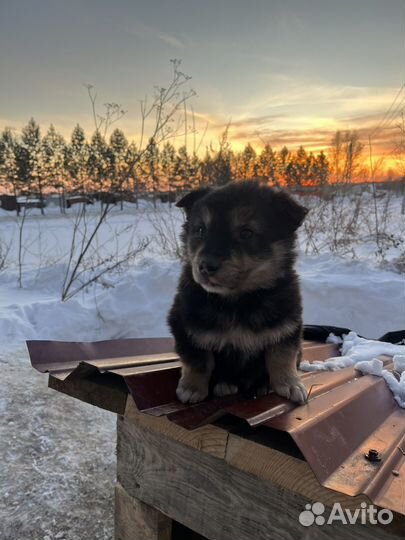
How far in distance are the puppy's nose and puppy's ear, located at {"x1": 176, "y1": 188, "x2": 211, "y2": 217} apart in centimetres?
58

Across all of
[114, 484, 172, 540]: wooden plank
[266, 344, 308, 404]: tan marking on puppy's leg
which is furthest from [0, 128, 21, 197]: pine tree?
[266, 344, 308, 404]: tan marking on puppy's leg

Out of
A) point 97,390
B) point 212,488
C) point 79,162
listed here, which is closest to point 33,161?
point 79,162

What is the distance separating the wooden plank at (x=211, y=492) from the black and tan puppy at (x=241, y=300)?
1.06ft

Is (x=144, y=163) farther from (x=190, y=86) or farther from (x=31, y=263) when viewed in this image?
(x=31, y=263)

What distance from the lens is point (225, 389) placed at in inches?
82.4

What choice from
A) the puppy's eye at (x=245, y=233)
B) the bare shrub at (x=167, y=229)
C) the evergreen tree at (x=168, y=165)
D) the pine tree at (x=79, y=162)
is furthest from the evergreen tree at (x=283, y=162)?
the puppy's eye at (x=245, y=233)

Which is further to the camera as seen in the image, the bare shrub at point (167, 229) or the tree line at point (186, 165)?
the bare shrub at point (167, 229)

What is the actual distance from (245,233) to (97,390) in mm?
1063

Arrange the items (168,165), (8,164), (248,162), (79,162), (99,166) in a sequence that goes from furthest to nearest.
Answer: (8,164)
(79,162)
(99,166)
(248,162)
(168,165)

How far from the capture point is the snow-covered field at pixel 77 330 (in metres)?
2.91

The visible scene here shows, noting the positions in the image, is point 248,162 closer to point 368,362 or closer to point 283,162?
point 283,162

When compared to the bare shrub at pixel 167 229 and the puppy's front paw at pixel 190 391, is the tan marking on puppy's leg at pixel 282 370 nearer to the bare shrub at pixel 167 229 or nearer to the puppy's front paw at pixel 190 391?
the puppy's front paw at pixel 190 391

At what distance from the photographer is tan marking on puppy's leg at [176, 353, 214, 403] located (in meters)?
1.92

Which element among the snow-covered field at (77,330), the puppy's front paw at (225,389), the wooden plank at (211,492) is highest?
the puppy's front paw at (225,389)
